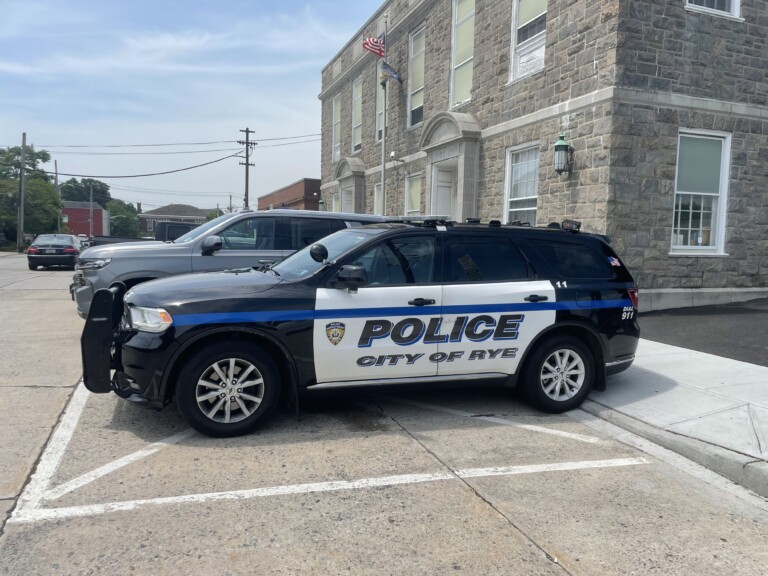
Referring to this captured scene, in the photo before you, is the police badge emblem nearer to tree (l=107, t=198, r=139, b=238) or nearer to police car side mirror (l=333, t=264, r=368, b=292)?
police car side mirror (l=333, t=264, r=368, b=292)

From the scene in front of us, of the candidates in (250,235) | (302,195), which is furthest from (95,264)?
(302,195)

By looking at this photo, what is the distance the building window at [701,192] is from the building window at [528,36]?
3.31 m

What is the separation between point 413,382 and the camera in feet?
16.6

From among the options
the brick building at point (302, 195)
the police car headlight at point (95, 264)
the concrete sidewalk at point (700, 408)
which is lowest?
the concrete sidewalk at point (700, 408)

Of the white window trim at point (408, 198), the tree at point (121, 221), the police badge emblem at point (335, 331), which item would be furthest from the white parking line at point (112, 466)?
the tree at point (121, 221)

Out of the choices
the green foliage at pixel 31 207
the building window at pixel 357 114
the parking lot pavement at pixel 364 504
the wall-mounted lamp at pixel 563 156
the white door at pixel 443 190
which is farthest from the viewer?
the green foliage at pixel 31 207

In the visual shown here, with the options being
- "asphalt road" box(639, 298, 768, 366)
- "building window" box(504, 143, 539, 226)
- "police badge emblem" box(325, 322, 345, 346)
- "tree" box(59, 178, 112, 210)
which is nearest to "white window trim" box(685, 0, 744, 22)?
"building window" box(504, 143, 539, 226)

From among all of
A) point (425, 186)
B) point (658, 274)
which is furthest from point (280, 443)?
point (425, 186)

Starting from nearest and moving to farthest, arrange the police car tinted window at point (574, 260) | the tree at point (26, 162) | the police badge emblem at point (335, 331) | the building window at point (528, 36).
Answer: the police badge emblem at point (335, 331), the police car tinted window at point (574, 260), the building window at point (528, 36), the tree at point (26, 162)

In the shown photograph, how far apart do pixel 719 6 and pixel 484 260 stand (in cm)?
917

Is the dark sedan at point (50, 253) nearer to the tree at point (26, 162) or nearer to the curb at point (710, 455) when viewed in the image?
the curb at point (710, 455)

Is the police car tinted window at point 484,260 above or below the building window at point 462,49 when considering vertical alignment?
below

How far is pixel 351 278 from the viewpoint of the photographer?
4621 millimetres

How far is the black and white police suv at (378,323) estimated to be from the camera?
177 inches
